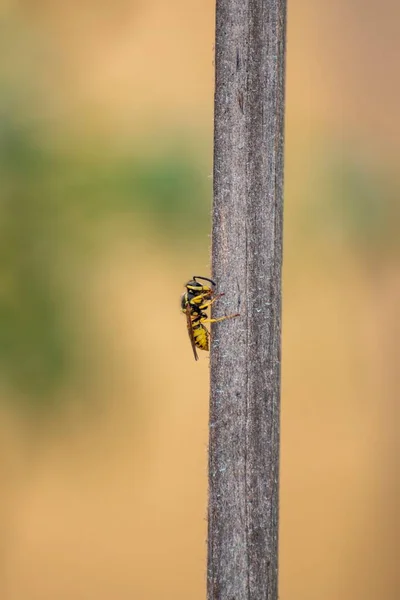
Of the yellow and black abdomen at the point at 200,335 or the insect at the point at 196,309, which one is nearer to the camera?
the insect at the point at 196,309

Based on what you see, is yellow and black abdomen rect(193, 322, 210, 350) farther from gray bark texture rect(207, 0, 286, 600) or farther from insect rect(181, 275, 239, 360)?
gray bark texture rect(207, 0, 286, 600)

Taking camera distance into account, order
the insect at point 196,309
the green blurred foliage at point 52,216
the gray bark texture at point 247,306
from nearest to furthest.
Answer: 1. the gray bark texture at point 247,306
2. the insect at point 196,309
3. the green blurred foliage at point 52,216

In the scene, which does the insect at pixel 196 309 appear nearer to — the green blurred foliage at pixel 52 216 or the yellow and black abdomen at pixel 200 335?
the yellow and black abdomen at pixel 200 335

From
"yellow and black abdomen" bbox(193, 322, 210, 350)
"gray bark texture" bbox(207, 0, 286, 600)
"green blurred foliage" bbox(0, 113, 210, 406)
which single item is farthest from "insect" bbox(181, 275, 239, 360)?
"green blurred foliage" bbox(0, 113, 210, 406)

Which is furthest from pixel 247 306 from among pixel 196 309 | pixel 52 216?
pixel 52 216

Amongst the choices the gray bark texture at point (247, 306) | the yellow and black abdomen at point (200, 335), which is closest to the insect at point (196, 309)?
the yellow and black abdomen at point (200, 335)

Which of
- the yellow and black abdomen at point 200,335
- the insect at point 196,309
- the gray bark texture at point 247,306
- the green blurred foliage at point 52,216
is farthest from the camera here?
the green blurred foliage at point 52,216

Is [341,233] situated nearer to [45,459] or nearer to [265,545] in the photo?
[45,459]
